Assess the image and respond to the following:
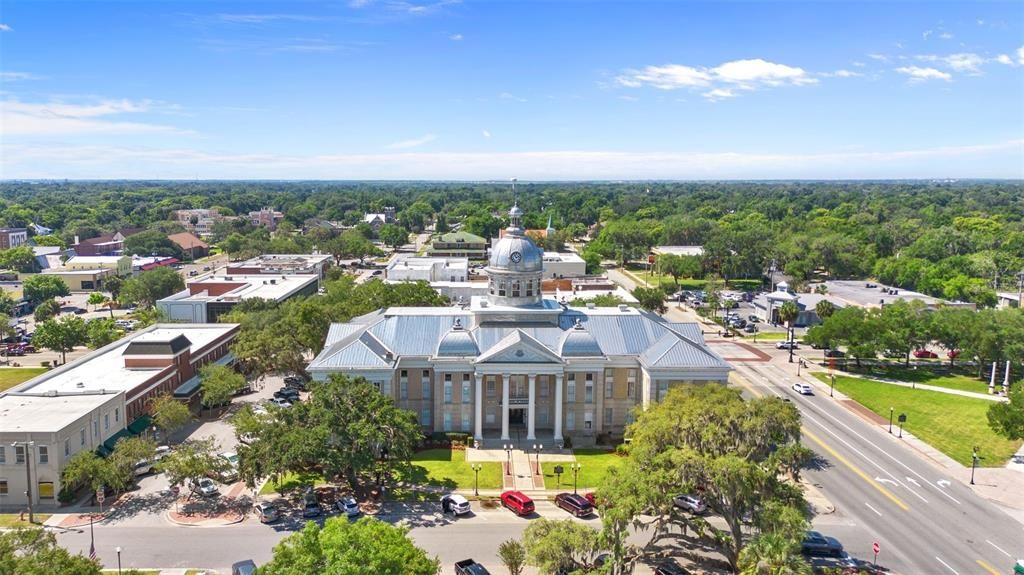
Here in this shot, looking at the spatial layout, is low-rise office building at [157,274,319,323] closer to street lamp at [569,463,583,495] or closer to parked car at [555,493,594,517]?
street lamp at [569,463,583,495]

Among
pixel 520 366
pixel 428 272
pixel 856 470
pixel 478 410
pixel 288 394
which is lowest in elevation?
pixel 856 470

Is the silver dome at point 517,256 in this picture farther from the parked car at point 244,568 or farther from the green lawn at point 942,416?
the green lawn at point 942,416

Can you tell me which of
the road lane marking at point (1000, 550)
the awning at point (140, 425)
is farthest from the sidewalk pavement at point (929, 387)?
the awning at point (140, 425)

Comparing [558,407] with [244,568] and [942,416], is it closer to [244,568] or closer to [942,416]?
[244,568]

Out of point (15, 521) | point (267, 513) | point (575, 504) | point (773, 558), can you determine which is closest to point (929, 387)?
point (575, 504)

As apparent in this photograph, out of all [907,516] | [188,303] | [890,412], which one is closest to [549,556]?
[907,516]
